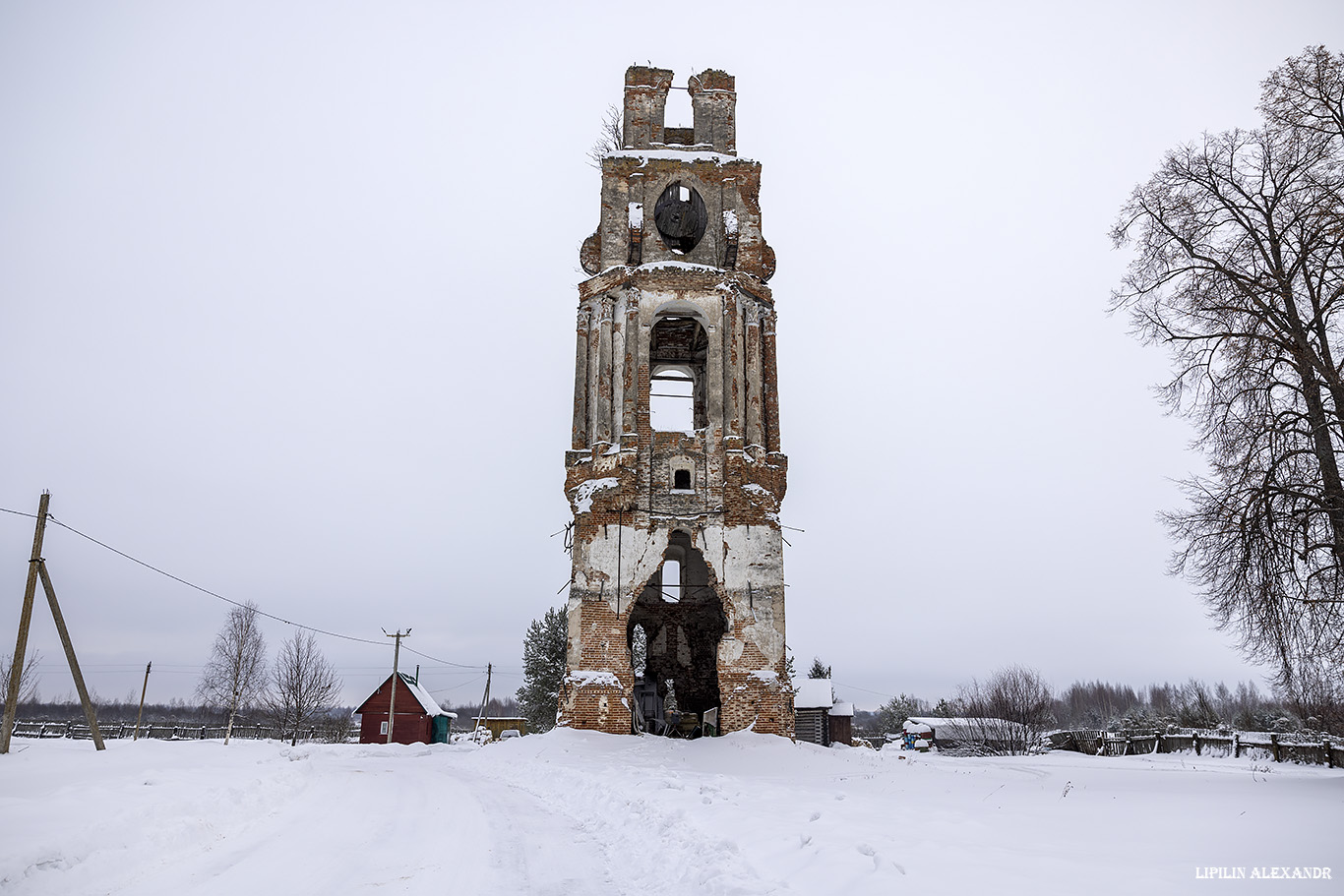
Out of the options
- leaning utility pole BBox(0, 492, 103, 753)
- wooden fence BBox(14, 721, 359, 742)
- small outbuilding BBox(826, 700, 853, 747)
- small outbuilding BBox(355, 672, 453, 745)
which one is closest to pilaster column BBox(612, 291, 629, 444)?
leaning utility pole BBox(0, 492, 103, 753)

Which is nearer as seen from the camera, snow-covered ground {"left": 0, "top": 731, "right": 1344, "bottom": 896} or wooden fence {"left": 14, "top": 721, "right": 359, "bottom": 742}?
snow-covered ground {"left": 0, "top": 731, "right": 1344, "bottom": 896}

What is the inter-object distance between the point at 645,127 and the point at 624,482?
1029 centimetres

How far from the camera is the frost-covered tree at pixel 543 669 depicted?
40.4 m

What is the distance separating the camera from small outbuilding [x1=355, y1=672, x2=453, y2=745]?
133 feet

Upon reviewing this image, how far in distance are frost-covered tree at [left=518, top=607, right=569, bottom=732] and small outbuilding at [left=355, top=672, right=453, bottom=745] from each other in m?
4.93

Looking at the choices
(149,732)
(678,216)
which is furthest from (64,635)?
(149,732)

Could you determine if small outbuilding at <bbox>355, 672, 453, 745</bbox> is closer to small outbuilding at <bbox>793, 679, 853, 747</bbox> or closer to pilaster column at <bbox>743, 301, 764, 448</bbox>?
small outbuilding at <bbox>793, 679, 853, 747</bbox>

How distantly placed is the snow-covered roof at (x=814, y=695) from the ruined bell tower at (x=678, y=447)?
11.2 meters

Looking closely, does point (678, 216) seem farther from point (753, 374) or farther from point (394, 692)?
point (394, 692)

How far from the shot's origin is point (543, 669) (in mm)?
41375

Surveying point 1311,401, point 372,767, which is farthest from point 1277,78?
point 372,767

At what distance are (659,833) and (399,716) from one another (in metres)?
37.0

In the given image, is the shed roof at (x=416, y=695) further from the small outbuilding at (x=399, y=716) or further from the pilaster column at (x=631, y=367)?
the pilaster column at (x=631, y=367)

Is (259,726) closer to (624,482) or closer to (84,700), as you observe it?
(84,700)
